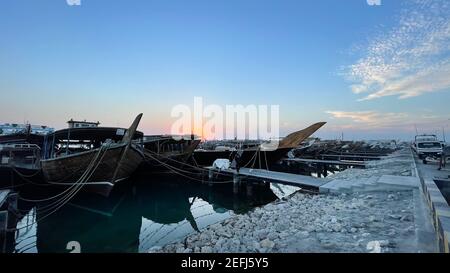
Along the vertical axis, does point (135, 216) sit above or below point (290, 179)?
below

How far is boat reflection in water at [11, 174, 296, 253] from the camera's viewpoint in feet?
25.3

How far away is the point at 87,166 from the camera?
11602mm

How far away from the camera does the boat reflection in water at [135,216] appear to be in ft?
25.3

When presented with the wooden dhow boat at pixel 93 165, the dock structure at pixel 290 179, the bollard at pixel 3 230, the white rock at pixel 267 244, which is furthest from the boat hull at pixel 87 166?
the white rock at pixel 267 244

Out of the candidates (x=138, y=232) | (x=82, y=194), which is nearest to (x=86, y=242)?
(x=138, y=232)

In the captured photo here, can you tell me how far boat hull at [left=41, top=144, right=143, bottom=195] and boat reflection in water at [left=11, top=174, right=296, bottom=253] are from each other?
1087 mm

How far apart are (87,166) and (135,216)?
3493 millimetres

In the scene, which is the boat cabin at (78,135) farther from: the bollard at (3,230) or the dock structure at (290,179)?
the dock structure at (290,179)

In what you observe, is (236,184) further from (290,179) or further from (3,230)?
(3,230)

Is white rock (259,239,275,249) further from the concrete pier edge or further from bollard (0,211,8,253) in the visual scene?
bollard (0,211,8,253)

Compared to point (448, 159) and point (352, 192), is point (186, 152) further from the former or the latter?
point (448, 159)

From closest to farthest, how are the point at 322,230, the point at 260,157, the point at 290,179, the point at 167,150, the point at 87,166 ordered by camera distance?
the point at 322,230 < the point at 87,166 < the point at 290,179 < the point at 260,157 < the point at 167,150

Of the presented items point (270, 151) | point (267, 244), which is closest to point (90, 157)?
point (267, 244)

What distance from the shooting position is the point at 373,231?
4551 mm
